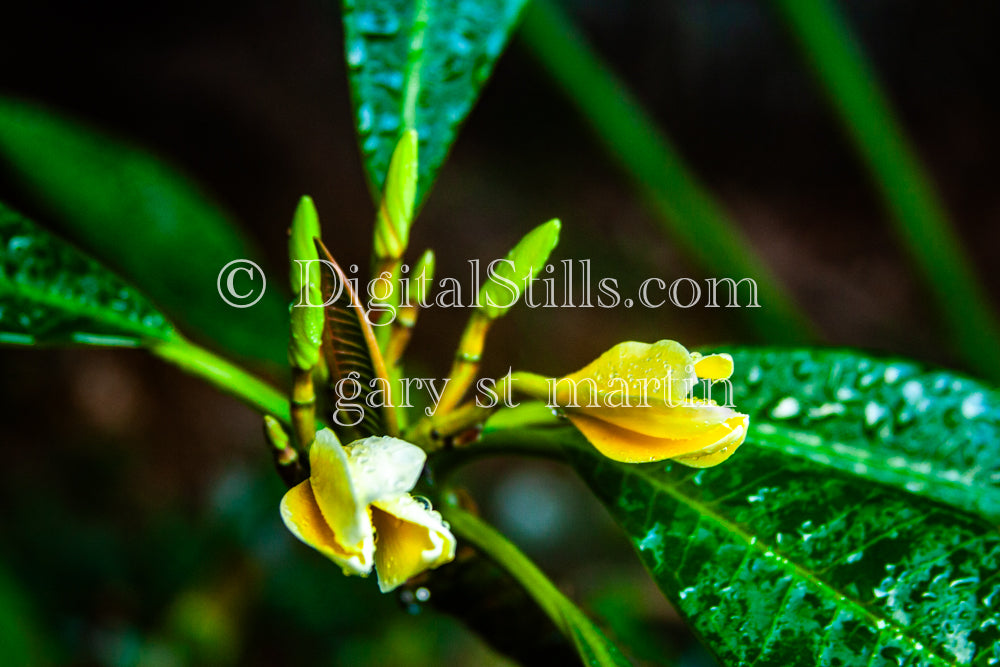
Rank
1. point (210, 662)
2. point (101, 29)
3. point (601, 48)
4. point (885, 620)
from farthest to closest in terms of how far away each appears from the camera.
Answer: point (601, 48)
point (101, 29)
point (210, 662)
point (885, 620)

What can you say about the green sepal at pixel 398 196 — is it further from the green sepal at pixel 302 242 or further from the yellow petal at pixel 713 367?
the yellow petal at pixel 713 367

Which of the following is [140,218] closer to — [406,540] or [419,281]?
[419,281]

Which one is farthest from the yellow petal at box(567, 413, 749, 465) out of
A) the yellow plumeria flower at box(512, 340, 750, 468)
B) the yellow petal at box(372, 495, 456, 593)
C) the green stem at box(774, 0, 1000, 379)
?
the green stem at box(774, 0, 1000, 379)

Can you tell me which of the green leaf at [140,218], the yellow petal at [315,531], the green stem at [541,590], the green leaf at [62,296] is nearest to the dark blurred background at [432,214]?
the green leaf at [140,218]

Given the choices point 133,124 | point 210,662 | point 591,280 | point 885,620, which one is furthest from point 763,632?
point 133,124

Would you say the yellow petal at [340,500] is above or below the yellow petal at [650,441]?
below

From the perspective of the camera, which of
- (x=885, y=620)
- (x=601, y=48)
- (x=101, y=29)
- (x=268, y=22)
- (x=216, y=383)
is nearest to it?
(x=885, y=620)

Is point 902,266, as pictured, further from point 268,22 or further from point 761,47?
point 268,22
